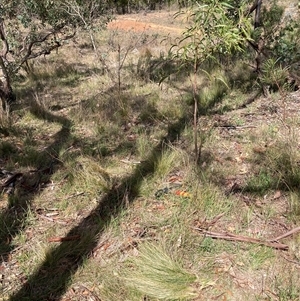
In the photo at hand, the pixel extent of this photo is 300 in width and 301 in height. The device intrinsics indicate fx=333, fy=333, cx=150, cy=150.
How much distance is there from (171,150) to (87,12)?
177 inches

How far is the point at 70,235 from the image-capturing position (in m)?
2.86

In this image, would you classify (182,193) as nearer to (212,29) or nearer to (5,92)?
(212,29)

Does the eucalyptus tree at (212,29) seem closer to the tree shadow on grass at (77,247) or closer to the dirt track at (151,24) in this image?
the tree shadow on grass at (77,247)

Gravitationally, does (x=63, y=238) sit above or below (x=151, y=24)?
above

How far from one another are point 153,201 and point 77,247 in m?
0.82

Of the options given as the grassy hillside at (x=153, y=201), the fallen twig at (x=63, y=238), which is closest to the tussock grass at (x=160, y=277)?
the grassy hillside at (x=153, y=201)

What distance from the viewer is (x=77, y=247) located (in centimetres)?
270

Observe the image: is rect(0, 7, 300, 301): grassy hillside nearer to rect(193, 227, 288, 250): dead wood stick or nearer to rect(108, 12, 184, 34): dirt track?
rect(193, 227, 288, 250): dead wood stick

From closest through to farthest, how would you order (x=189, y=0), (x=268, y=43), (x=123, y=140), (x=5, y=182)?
(x=189, y=0)
(x=5, y=182)
(x=123, y=140)
(x=268, y=43)

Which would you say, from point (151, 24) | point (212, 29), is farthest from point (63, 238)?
point (151, 24)

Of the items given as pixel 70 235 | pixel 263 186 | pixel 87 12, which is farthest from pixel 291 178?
pixel 87 12

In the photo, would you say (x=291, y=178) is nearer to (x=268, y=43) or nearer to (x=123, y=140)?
(x=123, y=140)

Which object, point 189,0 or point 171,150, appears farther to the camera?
point 171,150

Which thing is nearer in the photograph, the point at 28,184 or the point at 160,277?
the point at 160,277
